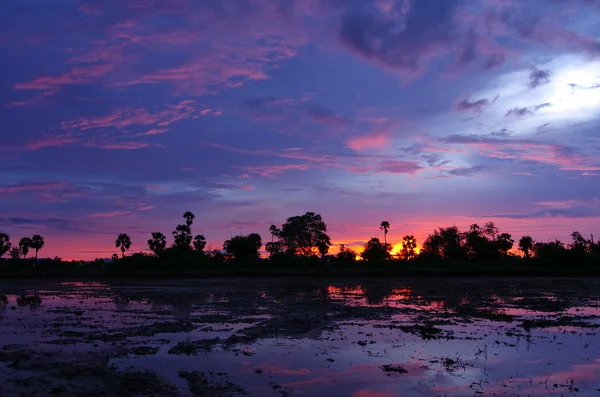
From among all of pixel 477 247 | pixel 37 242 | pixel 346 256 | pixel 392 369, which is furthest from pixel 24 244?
pixel 392 369

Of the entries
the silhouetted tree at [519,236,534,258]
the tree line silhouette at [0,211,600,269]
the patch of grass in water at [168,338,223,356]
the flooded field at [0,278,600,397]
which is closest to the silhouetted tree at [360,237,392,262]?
the tree line silhouette at [0,211,600,269]

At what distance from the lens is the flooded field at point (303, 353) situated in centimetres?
960

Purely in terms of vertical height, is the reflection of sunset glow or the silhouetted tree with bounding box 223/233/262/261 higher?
the silhouetted tree with bounding box 223/233/262/261

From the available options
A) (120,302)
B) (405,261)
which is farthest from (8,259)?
(120,302)

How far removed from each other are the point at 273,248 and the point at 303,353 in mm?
98457

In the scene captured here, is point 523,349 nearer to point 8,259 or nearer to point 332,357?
point 332,357

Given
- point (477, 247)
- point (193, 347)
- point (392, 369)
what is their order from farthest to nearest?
point (477, 247)
point (193, 347)
point (392, 369)

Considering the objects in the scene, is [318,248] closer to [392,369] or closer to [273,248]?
[273,248]

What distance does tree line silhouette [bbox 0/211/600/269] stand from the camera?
83938 mm

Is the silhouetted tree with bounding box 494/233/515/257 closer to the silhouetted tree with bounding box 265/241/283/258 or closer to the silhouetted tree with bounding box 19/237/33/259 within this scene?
the silhouetted tree with bounding box 265/241/283/258

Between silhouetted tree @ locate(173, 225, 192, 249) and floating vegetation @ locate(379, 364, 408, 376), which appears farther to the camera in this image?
silhouetted tree @ locate(173, 225, 192, 249)

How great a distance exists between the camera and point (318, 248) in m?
105

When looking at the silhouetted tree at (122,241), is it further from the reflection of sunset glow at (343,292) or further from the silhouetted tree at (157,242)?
the reflection of sunset glow at (343,292)

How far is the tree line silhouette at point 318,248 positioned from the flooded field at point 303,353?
62958mm
